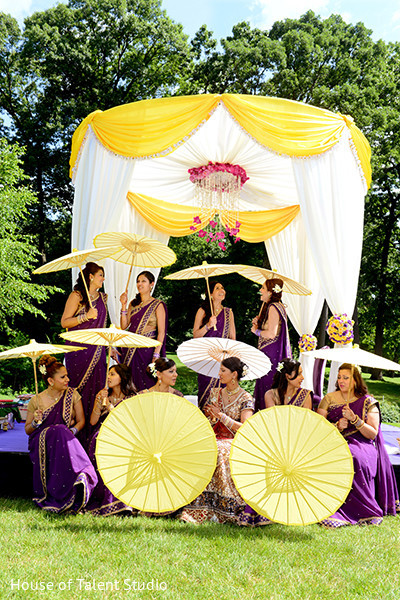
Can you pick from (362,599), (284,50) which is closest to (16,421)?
(362,599)

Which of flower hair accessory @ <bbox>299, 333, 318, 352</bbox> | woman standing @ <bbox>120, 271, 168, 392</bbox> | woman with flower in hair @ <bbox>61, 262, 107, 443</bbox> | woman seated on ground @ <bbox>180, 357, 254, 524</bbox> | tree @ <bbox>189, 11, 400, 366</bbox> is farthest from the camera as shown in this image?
tree @ <bbox>189, 11, 400, 366</bbox>

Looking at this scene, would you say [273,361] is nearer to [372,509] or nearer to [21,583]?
[372,509]

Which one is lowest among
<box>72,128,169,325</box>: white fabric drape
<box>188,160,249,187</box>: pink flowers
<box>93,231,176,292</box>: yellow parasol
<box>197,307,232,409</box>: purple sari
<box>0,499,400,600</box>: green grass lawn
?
<box>0,499,400,600</box>: green grass lawn

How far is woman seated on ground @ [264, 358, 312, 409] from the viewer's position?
154 inches

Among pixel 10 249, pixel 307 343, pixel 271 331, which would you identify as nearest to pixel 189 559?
pixel 271 331

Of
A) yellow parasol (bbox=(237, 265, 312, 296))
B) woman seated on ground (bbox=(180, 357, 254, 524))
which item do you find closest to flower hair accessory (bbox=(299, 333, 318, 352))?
yellow parasol (bbox=(237, 265, 312, 296))

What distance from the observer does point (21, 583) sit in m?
2.51

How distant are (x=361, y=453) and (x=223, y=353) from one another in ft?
3.97

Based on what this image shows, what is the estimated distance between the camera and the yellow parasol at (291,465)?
122 inches

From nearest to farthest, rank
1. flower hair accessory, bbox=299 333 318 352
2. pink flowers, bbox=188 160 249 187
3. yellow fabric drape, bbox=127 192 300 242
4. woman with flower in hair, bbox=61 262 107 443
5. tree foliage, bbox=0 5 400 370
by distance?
woman with flower in hair, bbox=61 262 107 443
pink flowers, bbox=188 160 249 187
flower hair accessory, bbox=299 333 318 352
yellow fabric drape, bbox=127 192 300 242
tree foliage, bbox=0 5 400 370

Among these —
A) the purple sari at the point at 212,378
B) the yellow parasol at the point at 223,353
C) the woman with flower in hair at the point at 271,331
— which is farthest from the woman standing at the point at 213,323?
the yellow parasol at the point at 223,353

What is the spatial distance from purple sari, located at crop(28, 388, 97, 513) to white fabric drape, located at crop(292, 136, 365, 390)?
255 centimetres

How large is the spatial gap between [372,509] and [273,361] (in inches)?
67.6

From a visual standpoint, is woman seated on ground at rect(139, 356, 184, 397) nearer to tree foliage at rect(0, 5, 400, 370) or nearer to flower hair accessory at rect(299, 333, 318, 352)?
flower hair accessory at rect(299, 333, 318, 352)
